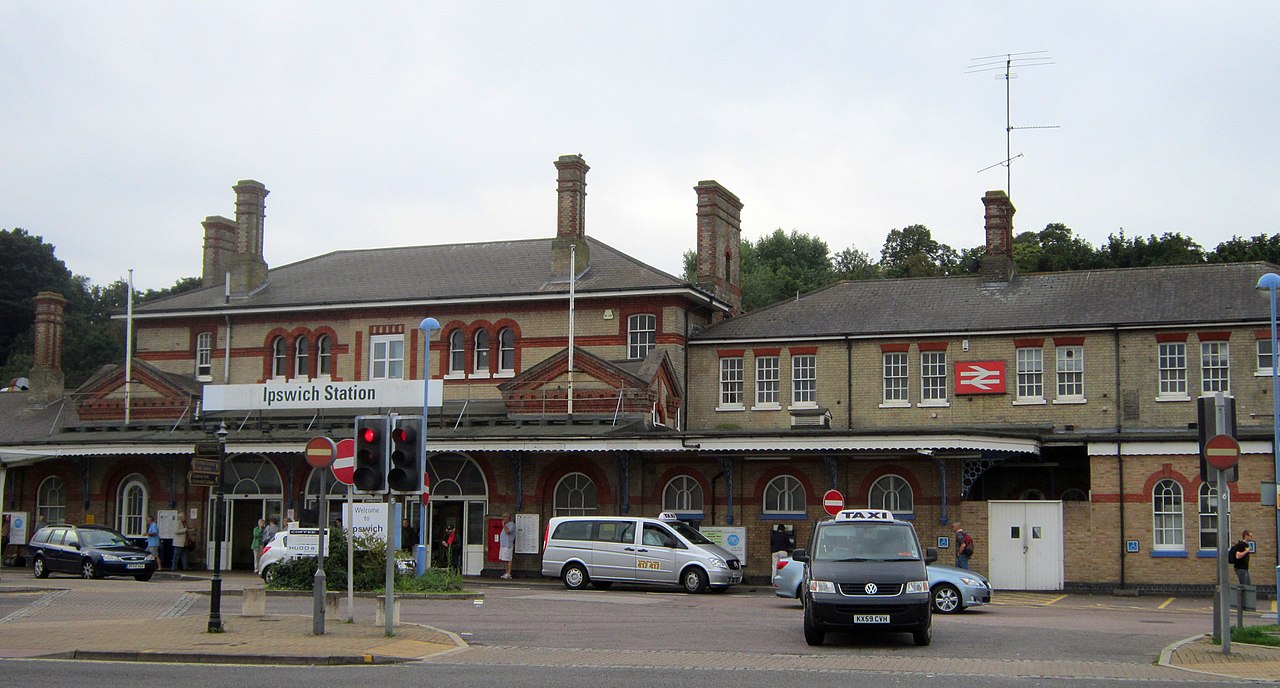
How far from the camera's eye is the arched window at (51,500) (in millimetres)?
41188

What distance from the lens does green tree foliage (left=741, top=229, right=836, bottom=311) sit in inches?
2936

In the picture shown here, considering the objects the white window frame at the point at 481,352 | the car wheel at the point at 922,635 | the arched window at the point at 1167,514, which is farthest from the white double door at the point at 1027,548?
the white window frame at the point at 481,352

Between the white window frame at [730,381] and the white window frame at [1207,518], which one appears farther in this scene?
the white window frame at [730,381]

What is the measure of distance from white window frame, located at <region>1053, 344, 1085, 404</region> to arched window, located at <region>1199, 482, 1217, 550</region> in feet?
15.1

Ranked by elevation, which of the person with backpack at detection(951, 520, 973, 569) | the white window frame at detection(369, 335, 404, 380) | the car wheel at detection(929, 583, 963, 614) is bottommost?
the car wheel at detection(929, 583, 963, 614)

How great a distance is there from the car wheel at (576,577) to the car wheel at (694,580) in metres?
2.35

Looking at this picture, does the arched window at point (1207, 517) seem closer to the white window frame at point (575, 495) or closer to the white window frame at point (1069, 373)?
the white window frame at point (1069, 373)

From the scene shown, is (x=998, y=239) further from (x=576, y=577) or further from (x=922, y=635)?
(x=922, y=635)

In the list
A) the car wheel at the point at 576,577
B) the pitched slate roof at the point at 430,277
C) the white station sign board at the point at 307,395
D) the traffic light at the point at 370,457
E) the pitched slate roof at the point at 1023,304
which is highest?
the pitched slate roof at the point at 430,277

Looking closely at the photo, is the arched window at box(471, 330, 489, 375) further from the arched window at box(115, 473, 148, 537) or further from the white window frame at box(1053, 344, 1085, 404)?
the white window frame at box(1053, 344, 1085, 404)

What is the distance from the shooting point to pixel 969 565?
32.4 meters

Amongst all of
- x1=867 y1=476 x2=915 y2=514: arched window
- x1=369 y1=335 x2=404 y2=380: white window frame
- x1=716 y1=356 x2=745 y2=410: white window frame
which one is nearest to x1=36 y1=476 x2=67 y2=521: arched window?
x1=369 y1=335 x2=404 y2=380: white window frame

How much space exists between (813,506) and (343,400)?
13691 mm

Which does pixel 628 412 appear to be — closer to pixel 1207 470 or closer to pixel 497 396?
pixel 497 396
